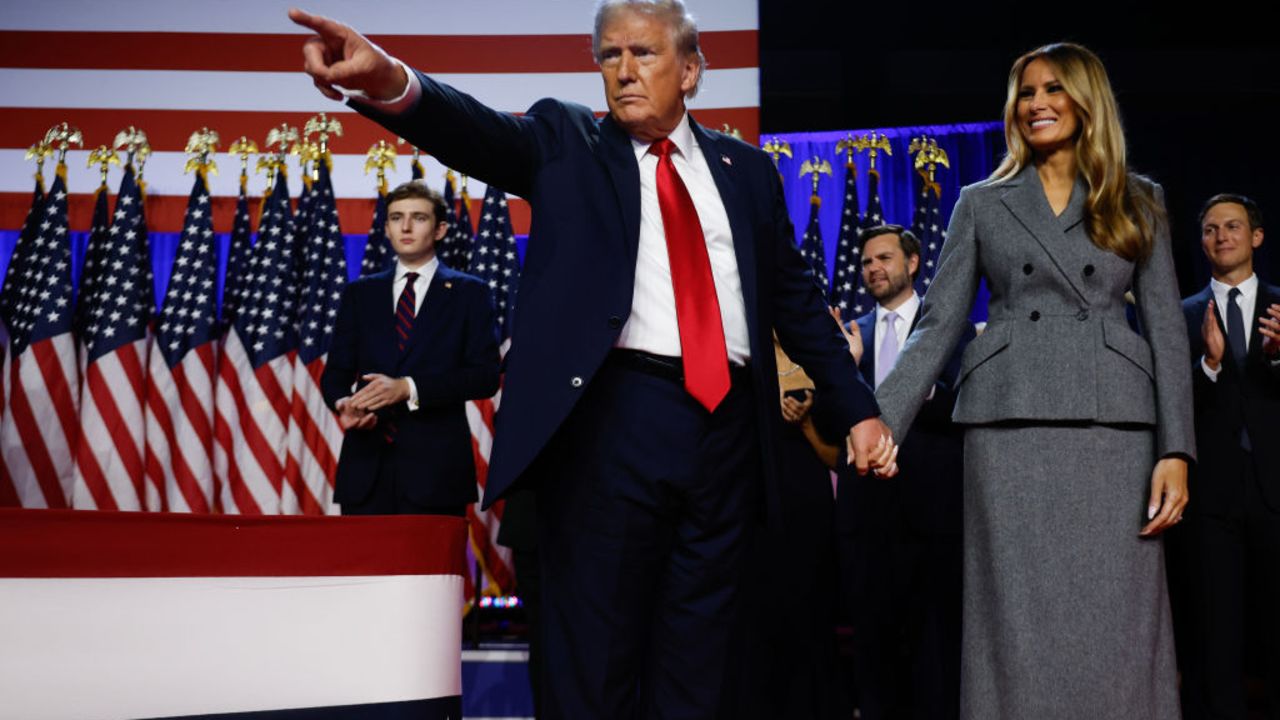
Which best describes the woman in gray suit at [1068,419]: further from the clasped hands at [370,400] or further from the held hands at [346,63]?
the clasped hands at [370,400]

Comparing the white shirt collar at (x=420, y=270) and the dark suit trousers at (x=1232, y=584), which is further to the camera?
the white shirt collar at (x=420, y=270)

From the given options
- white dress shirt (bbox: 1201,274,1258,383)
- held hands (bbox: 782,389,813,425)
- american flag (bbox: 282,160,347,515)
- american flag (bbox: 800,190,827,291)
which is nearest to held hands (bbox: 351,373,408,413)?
held hands (bbox: 782,389,813,425)

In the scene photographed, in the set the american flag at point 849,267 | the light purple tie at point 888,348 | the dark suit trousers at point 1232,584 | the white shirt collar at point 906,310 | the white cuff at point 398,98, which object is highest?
the american flag at point 849,267

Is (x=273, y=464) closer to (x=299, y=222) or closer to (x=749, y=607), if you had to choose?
(x=299, y=222)

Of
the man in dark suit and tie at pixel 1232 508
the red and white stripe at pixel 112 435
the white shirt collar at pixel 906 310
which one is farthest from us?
the red and white stripe at pixel 112 435

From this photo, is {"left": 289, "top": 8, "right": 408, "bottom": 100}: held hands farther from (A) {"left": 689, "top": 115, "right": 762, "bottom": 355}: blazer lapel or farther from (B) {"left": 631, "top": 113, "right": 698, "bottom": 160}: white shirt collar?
(A) {"left": 689, "top": 115, "right": 762, "bottom": 355}: blazer lapel

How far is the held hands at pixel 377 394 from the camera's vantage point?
11.4 ft

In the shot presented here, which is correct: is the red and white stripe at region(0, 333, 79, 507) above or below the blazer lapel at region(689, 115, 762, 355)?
below

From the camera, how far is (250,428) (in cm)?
560

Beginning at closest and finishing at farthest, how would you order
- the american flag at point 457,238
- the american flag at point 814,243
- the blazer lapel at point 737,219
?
the blazer lapel at point 737,219 < the american flag at point 457,238 < the american flag at point 814,243

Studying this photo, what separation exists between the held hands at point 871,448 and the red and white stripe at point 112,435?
4.38m

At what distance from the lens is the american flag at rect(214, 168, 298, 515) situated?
18.2ft

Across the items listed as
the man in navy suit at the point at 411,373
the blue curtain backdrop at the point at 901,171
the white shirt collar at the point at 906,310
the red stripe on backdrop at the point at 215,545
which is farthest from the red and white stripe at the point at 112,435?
the blue curtain backdrop at the point at 901,171

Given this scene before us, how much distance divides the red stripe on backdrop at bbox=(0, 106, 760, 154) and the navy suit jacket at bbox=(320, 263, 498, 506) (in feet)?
8.36
